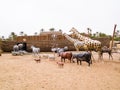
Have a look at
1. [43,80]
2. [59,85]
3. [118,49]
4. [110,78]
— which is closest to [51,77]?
[43,80]

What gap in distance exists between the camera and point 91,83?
873 cm

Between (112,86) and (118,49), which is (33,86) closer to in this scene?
(112,86)

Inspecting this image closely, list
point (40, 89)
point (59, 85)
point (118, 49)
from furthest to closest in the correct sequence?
point (118, 49) → point (59, 85) → point (40, 89)

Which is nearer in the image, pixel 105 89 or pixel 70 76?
pixel 105 89

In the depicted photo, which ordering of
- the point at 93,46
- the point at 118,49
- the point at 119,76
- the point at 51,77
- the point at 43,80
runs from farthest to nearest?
the point at 118,49
the point at 93,46
the point at 119,76
the point at 51,77
the point at 43,80

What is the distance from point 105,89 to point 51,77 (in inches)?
94.0

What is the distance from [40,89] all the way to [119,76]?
394 cm

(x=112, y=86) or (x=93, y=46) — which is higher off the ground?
(x=93, y=46)

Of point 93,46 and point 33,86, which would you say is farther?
point 93,46

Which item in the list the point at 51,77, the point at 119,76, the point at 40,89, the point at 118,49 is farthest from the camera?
the point at 118,49

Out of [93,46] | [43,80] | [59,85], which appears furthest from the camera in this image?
[93,46]

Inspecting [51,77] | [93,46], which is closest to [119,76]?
[51,77]

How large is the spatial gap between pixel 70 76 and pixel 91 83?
1.40m

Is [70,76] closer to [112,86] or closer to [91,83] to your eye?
[91,83]
